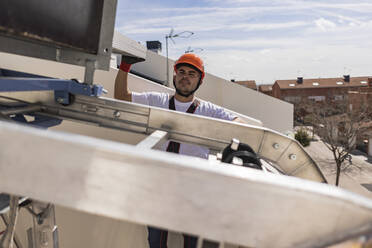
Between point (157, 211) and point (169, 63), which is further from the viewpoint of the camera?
point (169, 63)

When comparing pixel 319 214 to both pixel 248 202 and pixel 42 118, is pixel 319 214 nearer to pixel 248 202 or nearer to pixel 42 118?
pixel 248 202

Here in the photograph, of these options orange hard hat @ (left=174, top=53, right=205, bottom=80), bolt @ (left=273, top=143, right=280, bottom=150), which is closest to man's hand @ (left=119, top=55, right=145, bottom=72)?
orange hard hat @ (left=174, top=53, right=205, bottom=80)

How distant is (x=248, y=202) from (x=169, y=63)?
28.7 ft

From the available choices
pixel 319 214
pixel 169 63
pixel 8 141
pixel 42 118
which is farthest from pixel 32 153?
pixel 169 63

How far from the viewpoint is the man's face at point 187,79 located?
2.48 m

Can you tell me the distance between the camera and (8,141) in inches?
23.0

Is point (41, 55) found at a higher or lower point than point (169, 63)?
lower

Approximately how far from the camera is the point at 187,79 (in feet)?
8.19

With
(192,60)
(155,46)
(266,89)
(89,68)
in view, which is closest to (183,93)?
(192,60)

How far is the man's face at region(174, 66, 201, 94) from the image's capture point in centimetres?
248

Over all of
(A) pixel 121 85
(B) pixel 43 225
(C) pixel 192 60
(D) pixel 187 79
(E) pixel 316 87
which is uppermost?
(E) pixel 316 87

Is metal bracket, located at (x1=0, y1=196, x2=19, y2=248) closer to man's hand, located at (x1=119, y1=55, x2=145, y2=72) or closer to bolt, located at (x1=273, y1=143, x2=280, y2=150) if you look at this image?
bolt, located at (x1=273, y1=143, x2=280, y2=150)

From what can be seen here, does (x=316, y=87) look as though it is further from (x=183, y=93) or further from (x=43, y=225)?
(x=43, y=225)

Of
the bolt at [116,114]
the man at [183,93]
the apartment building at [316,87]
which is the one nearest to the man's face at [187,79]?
the man at [183,93]
